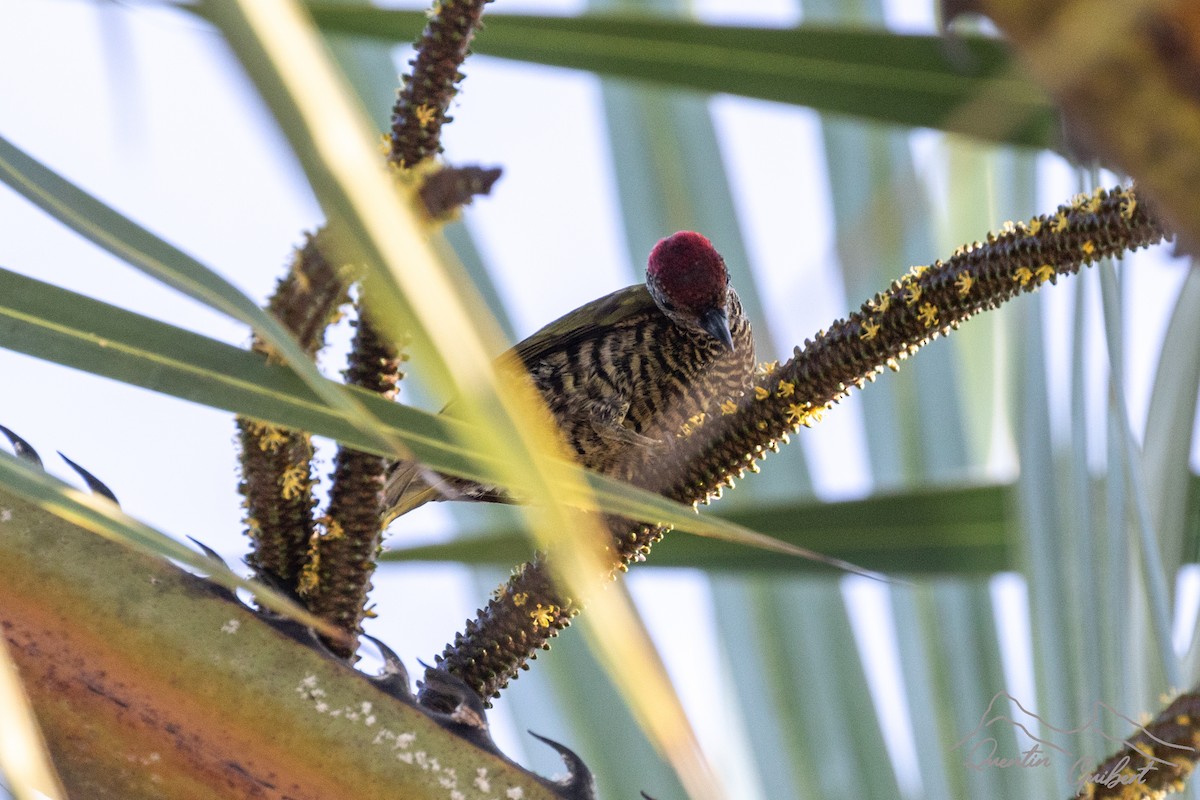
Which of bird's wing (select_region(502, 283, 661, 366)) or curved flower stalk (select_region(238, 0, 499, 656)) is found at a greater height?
bird's wing (select_region(502, 283, 661, 366))

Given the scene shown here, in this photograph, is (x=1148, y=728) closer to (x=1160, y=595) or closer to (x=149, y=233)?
(x=1160, y=595)

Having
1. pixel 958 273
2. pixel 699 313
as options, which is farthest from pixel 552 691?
pixel 958 273

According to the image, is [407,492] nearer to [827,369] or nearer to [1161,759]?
[827,369]

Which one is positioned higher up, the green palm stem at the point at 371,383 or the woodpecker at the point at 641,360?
the woodpecker at the point at 641,360

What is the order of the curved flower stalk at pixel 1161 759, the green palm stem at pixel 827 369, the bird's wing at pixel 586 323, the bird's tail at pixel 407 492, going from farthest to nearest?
1. the bird's wing at pixel 586 323
2. the bird's tail at pixel 407 492
3. the green palm stem at pixel 827 369
4. the curved flower stalk at pixel 1161 759

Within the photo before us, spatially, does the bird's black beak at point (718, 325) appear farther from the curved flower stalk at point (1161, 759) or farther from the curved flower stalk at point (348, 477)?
the curved flower stalk at point (1161, 759)

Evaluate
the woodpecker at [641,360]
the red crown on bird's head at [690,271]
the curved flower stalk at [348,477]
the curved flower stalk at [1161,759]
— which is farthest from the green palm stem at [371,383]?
the red crown on bird's head at [690,271]

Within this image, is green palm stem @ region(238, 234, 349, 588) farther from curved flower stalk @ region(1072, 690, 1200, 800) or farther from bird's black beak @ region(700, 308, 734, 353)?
bird's black beak @ region(700, 308, 734, 353)

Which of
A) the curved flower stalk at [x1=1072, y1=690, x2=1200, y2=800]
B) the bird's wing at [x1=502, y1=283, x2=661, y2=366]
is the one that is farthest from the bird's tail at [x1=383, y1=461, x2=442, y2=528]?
the curved flower stalk at [x1=1072, y1=690, x2=1200, y2=800]
